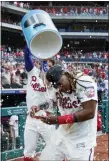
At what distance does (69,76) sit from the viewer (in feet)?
11.0

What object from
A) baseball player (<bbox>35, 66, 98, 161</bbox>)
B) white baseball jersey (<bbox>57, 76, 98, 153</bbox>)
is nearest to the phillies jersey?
baseball player (<bbox>35, 66, 98, 161</bbox>)

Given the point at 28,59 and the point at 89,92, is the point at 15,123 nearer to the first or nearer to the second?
the point at 28,59

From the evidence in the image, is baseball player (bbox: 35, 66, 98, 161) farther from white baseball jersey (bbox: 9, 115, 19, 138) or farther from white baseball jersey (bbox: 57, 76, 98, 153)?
white baseball jersey (bbox: 9, 115, 19, 138)

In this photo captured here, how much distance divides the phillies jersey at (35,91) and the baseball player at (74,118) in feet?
5.51

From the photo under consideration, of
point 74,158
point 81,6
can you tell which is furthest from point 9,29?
point 74,158

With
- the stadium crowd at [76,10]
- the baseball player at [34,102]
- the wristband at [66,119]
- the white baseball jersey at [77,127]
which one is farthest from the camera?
the stadium crowd at [76,10]

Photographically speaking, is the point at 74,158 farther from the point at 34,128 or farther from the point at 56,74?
the point at 34,128

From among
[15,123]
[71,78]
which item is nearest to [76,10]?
[15,123]

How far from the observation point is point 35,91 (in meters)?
5.55

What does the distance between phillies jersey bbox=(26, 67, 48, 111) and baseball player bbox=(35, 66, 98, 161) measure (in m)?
1.68

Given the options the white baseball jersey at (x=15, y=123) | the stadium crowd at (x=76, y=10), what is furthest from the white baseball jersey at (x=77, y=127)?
the stadium crowd at (x=76, y=10)

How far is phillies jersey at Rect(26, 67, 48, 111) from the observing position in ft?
18.0

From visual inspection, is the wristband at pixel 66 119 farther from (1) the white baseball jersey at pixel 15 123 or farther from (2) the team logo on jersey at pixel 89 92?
(1) the white baseball jersey at pixel 15 123

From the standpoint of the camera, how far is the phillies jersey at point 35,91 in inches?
216
